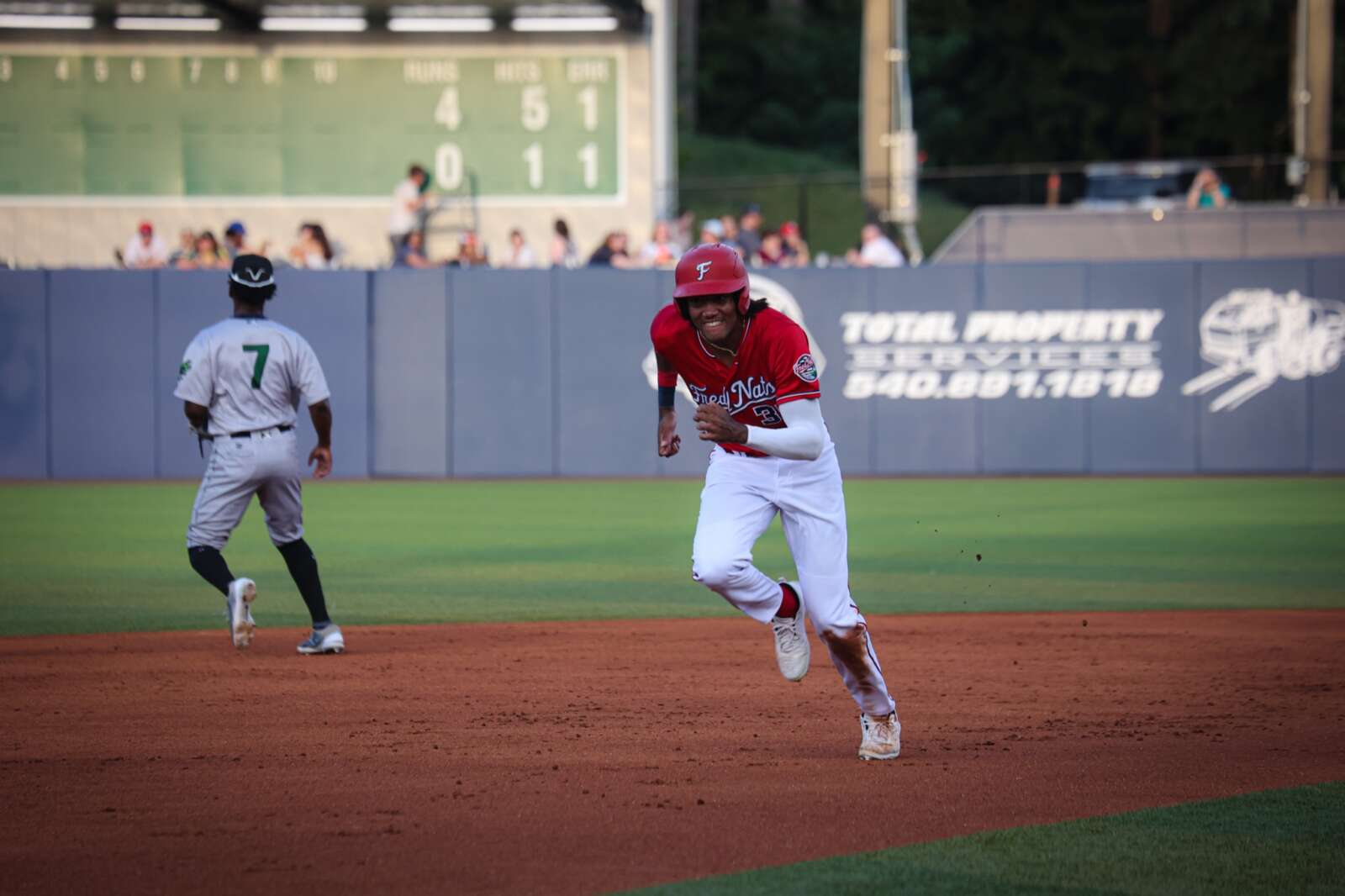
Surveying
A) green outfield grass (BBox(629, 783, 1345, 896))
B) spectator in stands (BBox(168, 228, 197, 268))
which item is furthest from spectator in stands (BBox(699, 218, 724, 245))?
green outfield grass (BBox(629, 783, 1345, 896))

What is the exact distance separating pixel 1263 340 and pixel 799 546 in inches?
666

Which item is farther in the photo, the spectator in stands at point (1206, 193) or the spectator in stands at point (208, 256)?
the spectator in stands at point (1206, 193)

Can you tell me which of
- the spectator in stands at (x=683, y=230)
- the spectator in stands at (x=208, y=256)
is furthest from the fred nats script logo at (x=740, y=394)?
the spectator in stands at (x=683, y=230)

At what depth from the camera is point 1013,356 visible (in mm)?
21594

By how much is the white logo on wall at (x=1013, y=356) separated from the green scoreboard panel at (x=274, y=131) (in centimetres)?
573

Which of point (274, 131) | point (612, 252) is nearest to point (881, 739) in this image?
point (612, 252)

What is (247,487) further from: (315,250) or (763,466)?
(315,250)

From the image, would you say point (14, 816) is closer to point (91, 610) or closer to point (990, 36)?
point (91, 610)

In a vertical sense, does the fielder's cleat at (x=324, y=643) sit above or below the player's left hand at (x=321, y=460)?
below

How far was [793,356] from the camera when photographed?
19.9 ft

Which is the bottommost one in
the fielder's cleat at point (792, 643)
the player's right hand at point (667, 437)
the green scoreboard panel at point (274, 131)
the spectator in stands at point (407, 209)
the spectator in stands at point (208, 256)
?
the fielder's cleat at point (792, 643)

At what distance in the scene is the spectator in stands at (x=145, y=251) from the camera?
2239 cm

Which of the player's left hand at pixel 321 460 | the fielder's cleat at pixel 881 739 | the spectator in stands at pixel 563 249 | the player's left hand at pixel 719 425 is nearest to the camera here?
the player's left hand at pixel 719 425

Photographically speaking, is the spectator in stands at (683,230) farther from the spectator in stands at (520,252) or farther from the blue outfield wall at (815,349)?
the blue outfield wall at (815,349)
